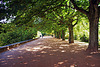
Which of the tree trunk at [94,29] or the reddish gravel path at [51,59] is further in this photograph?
the tree trunk at [94,29]

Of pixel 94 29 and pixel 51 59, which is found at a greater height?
→ pixel 94 29

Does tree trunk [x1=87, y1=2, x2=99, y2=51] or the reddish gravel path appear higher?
tree trunk [x1=87, y1=2, x2=99, y2=51]

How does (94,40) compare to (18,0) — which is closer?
(18,0)

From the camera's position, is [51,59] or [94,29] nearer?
[51,59]

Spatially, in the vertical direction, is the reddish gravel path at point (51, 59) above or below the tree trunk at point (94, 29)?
below

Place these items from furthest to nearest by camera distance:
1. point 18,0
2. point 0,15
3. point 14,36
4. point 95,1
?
point 14,36
point 95,1
point 18,0
point 0,15

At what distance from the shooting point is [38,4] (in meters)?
9.70

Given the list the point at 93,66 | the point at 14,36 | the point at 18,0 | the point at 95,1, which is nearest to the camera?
the point at 93,66

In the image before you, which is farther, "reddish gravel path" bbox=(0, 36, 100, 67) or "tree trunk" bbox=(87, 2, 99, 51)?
"tree trunk" bbox=(87, 2, 99, 51)

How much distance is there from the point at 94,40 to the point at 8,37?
49.6 ft

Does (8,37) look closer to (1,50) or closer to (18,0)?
(1,50)

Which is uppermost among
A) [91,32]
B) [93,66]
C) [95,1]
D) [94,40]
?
A: [95,1]

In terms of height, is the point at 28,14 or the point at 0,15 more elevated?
the point at 28,14

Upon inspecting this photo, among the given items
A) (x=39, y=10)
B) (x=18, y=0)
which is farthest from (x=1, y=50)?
(x=18, y=0)
